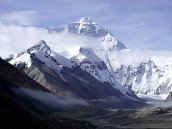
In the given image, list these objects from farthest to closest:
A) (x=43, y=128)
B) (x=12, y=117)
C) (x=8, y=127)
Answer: (x=43, y=128) → (x=12, y=117) → (x=8, y=127)

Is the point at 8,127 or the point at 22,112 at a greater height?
the point at 22,112

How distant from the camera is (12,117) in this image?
178 meters

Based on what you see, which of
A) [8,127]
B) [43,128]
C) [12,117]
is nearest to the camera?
[8,127]

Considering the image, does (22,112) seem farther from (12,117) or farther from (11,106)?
(12,117)

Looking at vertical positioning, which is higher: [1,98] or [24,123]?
[1,98]

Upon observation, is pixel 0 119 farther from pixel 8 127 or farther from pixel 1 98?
pixel 1 98

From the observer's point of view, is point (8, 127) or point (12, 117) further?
point (12, 117)

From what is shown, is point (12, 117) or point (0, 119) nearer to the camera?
point (0, 119)

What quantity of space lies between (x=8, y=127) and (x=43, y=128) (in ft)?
96.2

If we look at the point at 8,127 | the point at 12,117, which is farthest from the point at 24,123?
the point at 8,127

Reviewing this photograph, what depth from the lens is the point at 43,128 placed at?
19100 centimetres

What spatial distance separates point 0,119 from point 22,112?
32.2m

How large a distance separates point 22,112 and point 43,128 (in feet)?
44.2

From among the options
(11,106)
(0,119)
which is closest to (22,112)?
(11,106)
